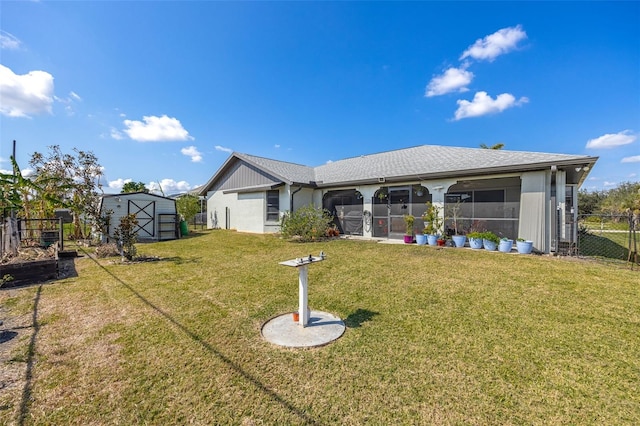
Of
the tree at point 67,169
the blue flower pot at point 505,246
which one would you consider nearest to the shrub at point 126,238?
the tree at point 67,169

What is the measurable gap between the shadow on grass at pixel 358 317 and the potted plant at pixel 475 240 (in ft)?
22.3

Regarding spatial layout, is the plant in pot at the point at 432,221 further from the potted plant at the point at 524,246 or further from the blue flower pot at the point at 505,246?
the potted plant at the point at 524,246

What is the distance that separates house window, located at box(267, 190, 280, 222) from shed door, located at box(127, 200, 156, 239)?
6.21 metres

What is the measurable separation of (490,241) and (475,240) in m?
0.44

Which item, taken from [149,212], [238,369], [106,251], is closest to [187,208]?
[149,212]

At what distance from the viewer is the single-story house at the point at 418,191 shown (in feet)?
26.8

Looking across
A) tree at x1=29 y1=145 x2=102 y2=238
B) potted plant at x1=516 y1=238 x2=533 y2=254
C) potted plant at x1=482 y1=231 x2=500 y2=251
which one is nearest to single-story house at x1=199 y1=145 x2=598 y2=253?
potted plant at x1=516 y1=238 x2=533 y2=254

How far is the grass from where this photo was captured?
213 centimetres

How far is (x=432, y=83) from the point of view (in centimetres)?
1402

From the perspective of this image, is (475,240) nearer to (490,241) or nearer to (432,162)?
(490,241)

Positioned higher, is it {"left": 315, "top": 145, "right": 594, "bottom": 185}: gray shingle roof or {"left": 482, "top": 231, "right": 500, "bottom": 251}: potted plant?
{"left": 315, "top": 145, "right": 594, "bottom": 185}: gray shingle roof

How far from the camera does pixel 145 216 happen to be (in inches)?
547

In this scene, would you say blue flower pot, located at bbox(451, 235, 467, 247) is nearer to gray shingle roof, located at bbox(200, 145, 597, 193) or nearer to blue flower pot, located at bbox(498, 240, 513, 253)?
blue flower pot, located at bbox(498, 240, 513, 253)

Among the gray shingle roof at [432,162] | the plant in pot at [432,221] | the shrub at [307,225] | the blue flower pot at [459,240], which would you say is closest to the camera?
the gray shingle roof at [432,162]
